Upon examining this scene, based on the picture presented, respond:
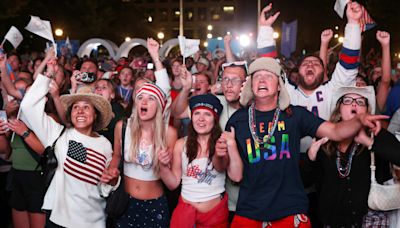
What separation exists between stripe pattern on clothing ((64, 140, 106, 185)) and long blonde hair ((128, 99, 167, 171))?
0.33 metres

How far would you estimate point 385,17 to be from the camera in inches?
1102

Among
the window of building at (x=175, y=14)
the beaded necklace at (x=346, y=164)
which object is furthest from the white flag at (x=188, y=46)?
the window of building at (x=175, y=14)

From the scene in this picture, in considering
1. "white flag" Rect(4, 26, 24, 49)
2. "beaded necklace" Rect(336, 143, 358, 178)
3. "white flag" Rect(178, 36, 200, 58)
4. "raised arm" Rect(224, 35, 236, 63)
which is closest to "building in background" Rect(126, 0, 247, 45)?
"white flag" Rect(4, 26, 24, 49)

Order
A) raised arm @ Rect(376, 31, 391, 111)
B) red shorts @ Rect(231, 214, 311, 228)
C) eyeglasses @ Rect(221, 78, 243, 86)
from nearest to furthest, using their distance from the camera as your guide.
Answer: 1. red shorts @ Rect(231, 214, 311, 228)
2. eyeglasses @ Rect(221, 78, 243, 86)
3. raised arm @ Rect(376, 31, 391, 111)

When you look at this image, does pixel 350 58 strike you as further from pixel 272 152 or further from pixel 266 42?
pixel 272 152

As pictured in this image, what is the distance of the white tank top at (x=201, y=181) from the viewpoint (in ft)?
→ 13.7

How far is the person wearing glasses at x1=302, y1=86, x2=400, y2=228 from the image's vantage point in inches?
155

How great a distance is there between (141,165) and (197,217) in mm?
748

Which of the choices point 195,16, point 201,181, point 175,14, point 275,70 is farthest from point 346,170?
point 175,14

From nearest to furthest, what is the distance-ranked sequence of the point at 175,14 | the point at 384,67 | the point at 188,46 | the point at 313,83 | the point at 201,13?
the point at 313,83 → the point at 384,67 → the point at 188,46 → the point at 201,13 → the point at 175,14

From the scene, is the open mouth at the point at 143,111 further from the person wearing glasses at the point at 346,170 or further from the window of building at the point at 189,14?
the window of building at the point at 189,14

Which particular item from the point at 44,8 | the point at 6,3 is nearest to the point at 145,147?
the point at 6,3

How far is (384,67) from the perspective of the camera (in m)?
5.84

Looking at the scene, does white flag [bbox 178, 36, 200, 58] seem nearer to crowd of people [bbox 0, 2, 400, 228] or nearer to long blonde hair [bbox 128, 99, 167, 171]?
crowd of people [bbox 0, 2, 400, 228]
